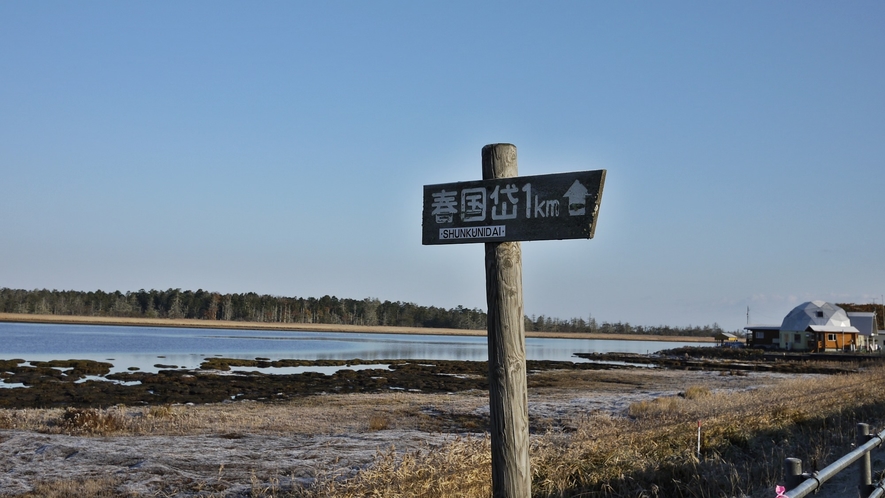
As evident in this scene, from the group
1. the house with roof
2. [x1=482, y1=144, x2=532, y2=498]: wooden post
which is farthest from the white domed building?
[x1=482, y1=144, x2=532, y2=498]: wooden post

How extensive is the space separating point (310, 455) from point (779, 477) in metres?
7.04

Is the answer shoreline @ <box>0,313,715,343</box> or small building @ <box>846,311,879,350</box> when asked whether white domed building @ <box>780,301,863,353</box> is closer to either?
small building @ <box>846,311,879,350</box>

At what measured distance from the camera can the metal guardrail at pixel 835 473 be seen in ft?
11.5

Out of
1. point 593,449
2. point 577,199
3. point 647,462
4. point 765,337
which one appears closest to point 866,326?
point 765,337

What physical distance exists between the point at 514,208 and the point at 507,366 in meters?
1.12

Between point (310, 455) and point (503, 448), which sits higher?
point (503, 448)

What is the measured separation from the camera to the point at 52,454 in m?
11.1

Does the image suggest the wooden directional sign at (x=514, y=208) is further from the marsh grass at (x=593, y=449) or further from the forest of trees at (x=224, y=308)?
the forest of trees at (x=224, y=308)

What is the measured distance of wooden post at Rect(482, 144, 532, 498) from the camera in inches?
193

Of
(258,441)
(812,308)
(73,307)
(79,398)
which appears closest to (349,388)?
(79,398)

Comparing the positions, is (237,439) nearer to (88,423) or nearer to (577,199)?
(88,423)

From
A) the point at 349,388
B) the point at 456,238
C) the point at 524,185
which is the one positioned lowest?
the point at 349,388

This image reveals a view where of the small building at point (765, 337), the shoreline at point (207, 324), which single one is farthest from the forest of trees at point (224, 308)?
the small building at point (765, 337)

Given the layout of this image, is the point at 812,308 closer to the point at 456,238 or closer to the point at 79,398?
the point at 79,398
